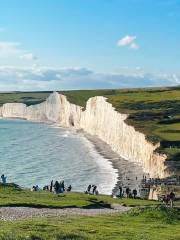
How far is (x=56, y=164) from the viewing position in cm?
8094

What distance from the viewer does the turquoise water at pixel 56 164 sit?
6481 cm

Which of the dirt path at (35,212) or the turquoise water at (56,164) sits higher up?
the dirt path at (35,212)

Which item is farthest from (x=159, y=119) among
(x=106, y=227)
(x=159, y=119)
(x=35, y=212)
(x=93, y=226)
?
(x=93, y=226)

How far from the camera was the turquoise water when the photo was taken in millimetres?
64812

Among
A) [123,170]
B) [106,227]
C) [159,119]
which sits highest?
[159,119]

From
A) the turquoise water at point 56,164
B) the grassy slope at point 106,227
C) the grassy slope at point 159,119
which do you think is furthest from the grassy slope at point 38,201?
the grassy slope at point 159,119

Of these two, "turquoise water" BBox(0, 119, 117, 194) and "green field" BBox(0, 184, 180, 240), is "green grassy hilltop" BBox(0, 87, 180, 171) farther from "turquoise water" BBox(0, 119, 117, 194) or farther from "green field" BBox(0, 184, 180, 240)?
"green field" BBox(0, 184, 180, 240)

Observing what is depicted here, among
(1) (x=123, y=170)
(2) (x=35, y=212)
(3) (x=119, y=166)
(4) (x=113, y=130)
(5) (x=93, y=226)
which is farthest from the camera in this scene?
(4) (x=113, y=130)

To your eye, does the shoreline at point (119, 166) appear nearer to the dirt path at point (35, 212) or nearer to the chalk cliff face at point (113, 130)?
the chalk cliff face at point (113, 130)

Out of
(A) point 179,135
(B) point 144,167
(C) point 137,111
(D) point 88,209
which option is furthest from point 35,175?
(C) point 137,111

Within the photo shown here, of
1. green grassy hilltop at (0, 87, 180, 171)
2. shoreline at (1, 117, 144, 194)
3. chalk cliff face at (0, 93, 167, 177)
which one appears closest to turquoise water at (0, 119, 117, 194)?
shoreline at (1, 117, 144, 194)

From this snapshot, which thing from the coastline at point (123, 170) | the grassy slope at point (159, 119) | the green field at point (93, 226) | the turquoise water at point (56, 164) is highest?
the grassy slope at point (159, 119)

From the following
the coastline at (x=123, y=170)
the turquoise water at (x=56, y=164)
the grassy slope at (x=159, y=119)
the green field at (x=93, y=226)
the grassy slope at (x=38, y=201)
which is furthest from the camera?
the grassy slope at (x=159, y=119)

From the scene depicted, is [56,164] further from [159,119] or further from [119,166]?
[159,119]
